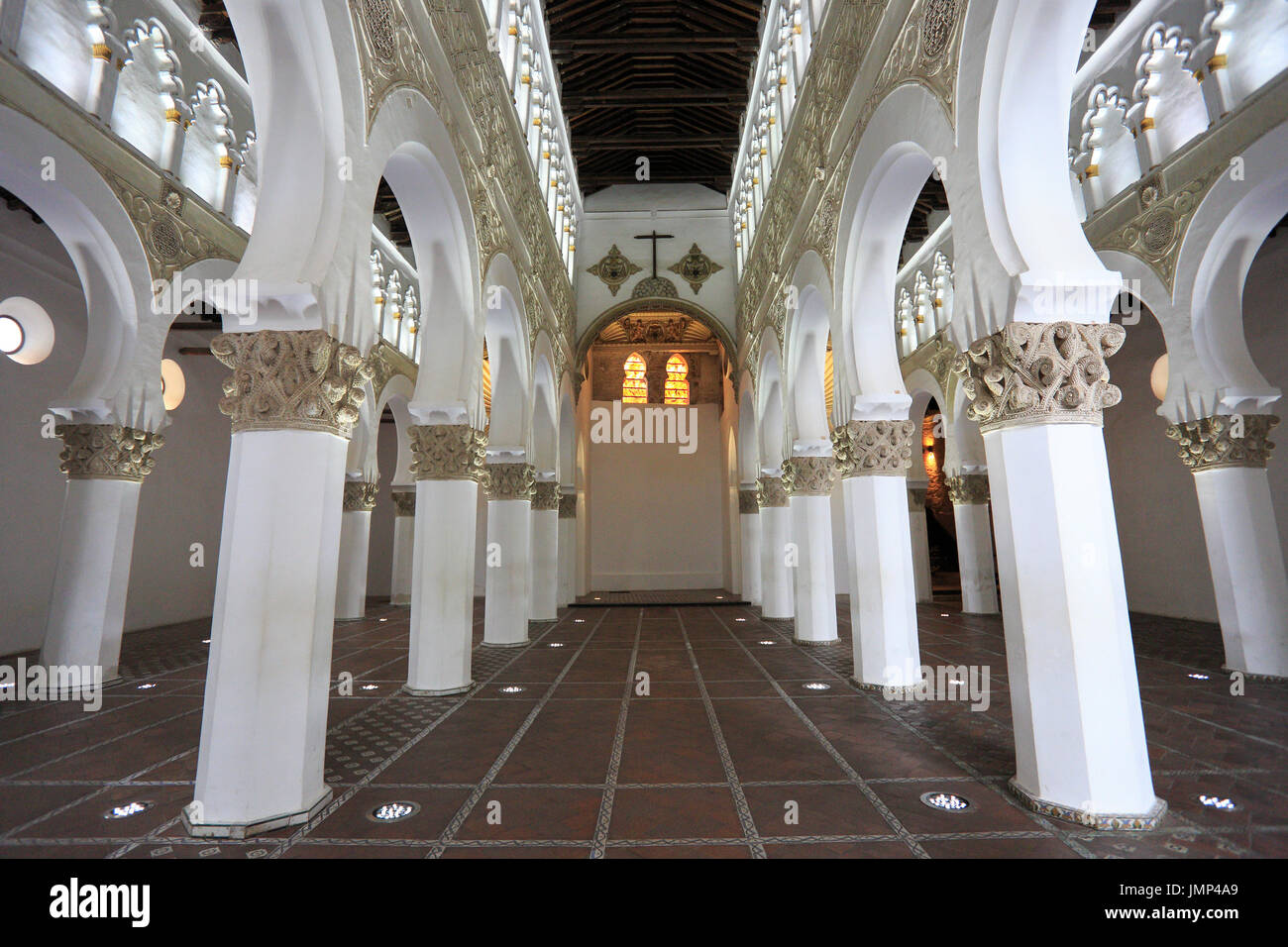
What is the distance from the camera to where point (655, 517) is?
63.8 feet

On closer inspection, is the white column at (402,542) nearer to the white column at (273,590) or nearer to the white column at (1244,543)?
the white column at (273,590)

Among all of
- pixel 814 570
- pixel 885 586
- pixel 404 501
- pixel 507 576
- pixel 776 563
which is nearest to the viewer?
pixel 885 586

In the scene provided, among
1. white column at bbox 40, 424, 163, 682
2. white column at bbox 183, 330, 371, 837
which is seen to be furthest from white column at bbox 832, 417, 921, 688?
white column at bbox 40, 424, 163, 682

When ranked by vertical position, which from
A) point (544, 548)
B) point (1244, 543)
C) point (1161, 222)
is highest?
point (1161, 222)

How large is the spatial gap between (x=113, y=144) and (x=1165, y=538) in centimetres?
1535

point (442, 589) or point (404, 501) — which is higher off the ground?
point (404, 501)

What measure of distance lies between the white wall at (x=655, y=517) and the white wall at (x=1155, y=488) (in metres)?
10.3

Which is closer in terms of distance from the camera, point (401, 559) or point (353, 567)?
point (353, 567)

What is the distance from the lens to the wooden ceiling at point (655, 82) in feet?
36.9

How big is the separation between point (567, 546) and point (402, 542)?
3.95m

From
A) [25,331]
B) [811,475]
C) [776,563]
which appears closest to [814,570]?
[811,475]

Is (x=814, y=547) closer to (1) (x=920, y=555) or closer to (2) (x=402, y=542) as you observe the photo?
(1) (x=920, y=555)

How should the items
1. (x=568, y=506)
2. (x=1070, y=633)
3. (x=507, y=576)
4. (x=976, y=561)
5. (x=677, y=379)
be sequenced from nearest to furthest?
(x=1070, y=633)
(x=507, y=576)
(x=976, y=561)
(x=568, y=506)
(x=677, y=379)
